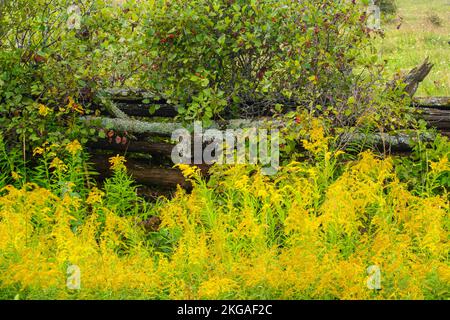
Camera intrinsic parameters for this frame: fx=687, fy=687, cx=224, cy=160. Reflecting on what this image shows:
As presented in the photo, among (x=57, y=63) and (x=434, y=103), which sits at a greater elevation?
(x=57, y=63)

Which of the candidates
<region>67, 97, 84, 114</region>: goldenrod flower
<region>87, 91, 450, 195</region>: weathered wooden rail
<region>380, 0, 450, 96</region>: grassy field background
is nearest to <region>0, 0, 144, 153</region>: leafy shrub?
<region>67, 97, 84, 114</region>: goldenrod flower

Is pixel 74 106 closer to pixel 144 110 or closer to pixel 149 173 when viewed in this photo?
pixel 144 110

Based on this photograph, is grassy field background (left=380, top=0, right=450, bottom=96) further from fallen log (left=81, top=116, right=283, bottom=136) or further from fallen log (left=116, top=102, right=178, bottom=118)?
fallen log (left=116, top=102, right=178, bottom=118)

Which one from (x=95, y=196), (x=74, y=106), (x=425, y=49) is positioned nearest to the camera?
(x=95, y=196)

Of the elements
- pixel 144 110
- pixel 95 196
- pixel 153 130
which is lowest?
pixel 95 196

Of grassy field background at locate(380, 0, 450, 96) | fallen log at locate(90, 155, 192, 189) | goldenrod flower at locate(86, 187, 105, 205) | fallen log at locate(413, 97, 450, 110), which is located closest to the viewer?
goldenrod flower at locate(86, 187, 105, 205)

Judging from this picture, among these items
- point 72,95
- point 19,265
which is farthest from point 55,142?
point 19,265

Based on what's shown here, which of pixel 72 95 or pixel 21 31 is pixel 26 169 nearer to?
pixel 72 95

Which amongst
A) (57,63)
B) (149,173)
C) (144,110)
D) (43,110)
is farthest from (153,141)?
(57,63)

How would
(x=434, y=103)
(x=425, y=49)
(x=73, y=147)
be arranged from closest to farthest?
1. (x=73, y=147)
2. (x=434, y=103)
3. (x=425, y=49)

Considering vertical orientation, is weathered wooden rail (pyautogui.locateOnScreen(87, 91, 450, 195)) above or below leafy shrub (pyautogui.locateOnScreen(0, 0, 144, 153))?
below

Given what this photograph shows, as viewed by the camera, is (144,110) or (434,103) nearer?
(434,103)
